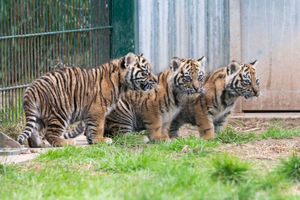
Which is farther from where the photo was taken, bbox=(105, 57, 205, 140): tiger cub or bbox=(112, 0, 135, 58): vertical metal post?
bbox=(112, 0, 135, 58): vertical metal post

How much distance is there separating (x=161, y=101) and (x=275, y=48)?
364 cm

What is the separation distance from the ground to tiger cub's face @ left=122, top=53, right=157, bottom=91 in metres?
1.35

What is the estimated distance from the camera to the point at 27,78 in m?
8.48

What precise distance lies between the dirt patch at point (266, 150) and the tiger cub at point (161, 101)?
130 centimetres

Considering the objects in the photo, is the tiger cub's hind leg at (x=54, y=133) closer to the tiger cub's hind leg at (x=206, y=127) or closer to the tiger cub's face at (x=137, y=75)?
the tiger cub's face at (x=137, y=75)

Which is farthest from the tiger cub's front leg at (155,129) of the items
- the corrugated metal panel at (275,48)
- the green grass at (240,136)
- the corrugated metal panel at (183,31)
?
the corrugated metal panel at (275,48)

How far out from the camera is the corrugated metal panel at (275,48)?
10375mm

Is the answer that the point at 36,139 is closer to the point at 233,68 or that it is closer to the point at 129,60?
the point at 129,60

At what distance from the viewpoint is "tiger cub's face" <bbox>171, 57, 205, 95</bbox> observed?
302 inches

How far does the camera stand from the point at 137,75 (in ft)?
25.3

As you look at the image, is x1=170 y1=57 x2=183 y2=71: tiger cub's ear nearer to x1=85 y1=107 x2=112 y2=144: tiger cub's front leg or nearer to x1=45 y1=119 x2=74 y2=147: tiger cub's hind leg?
x1=85 y1=107 x2=112 y2=144: tiger cub's front leg

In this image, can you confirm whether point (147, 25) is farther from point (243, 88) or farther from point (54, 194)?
point (54, 194)

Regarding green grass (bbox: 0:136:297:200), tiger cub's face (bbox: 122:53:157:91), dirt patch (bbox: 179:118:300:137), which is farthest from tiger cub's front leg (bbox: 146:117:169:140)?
green grass (bbox: 0:136:297:200)

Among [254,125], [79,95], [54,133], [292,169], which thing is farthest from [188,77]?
[292,169]
